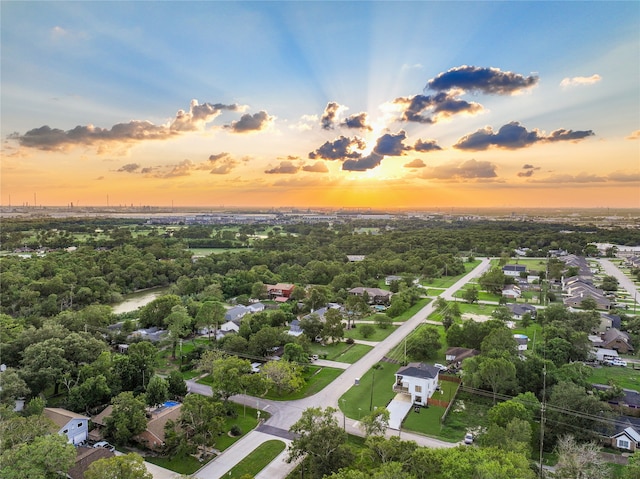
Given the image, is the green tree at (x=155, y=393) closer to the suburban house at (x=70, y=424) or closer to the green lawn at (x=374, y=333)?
the suburban house at (x=70, y=424)

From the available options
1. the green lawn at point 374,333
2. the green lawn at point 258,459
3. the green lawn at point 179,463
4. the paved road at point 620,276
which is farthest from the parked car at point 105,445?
the paved road at point 620,276

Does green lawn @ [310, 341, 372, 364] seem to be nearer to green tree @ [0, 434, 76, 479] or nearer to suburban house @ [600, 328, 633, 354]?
green tree @ [0, 434, 76, 479]

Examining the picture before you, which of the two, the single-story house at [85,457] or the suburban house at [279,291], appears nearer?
the single-story house at [85,457]

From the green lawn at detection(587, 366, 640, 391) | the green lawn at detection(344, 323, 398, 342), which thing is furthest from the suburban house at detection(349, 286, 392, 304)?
the green lawn at detection(587, 366, 640, 391)

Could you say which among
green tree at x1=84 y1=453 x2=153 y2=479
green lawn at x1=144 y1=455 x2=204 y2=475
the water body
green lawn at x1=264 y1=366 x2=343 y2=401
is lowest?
the water body

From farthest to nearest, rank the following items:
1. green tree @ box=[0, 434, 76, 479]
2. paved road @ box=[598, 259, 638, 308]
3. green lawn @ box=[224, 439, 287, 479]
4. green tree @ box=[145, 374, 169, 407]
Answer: paved road @ box=[598, 259, 638, 308]
green tree @ box=[145, 374, 169, 407]
green lawn @ box=[224, 439, 287, 479]
green tree @ box=[0, 434, 76, 479]

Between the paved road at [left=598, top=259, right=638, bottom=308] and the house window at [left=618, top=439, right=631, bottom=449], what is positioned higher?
the paved road at [left=598, top=259, right=638, bottom=308]

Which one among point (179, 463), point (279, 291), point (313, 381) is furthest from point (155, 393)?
point (279, 291)
